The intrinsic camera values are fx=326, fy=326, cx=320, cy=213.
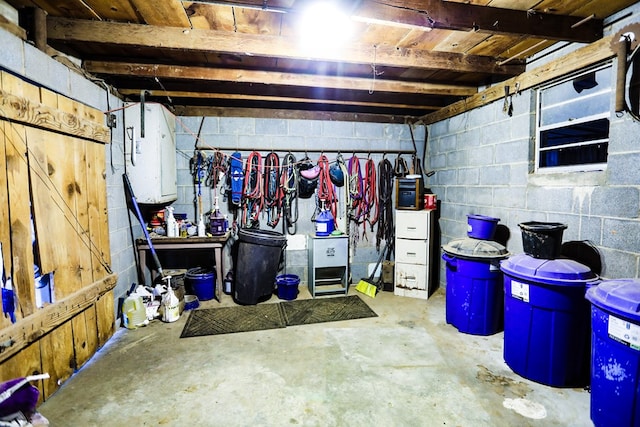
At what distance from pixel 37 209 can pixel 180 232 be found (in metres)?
2.10

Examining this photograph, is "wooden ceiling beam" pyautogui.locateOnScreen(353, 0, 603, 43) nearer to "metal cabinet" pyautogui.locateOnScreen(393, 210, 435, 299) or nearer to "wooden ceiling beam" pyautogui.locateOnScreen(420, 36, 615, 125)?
"wooden ceiling beam" pyautogui.locateOnScreen(420, 36, 615, 125)

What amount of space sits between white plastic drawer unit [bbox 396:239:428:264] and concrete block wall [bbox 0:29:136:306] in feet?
11.0

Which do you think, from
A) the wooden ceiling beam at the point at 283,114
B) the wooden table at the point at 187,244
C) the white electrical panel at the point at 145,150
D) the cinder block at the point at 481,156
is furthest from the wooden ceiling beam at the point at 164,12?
the cinder block at the point at 481,156

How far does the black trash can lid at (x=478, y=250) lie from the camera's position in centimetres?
305

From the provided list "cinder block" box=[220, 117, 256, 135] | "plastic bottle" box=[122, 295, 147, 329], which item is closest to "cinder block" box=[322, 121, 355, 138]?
"cinder block" box=[220, 117, 256, 135]

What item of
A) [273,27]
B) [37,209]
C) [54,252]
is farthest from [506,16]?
[54,252]

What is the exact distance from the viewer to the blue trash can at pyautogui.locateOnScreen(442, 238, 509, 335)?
3.06m

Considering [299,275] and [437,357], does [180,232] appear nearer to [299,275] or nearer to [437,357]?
[299,275]

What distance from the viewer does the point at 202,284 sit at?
13.7ft

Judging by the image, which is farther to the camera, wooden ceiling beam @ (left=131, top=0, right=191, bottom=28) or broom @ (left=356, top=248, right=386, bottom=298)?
broom @ (left=356, top=248, right=386, bottom=298)

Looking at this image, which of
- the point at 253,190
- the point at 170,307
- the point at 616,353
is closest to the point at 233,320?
the point at 170,307

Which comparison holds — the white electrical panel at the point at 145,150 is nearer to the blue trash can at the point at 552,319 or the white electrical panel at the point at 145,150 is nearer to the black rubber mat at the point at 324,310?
the black rubber mat at the point at 324,310

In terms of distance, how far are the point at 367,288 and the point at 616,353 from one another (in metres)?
2.94

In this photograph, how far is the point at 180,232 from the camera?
4.29 meters
